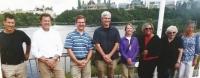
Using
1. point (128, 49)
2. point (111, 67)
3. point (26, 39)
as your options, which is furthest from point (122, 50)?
point (26, 39)

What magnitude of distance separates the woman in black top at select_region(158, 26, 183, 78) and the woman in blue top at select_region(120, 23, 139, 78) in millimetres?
481

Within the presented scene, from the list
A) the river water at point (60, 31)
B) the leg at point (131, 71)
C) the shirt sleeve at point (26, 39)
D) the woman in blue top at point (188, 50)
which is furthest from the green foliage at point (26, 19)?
the woman in blue top at point (188, 50)

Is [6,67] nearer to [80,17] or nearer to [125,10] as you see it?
[80,17]

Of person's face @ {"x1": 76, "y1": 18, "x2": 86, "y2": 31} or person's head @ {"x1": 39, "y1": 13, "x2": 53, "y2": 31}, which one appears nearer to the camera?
person's head @ {"x1": 39, "y1": 13, "x2": 53, "y2": 31}

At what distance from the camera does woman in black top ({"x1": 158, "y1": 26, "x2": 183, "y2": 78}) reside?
6070 millimetres

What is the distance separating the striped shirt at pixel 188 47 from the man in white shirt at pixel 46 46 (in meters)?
2.10

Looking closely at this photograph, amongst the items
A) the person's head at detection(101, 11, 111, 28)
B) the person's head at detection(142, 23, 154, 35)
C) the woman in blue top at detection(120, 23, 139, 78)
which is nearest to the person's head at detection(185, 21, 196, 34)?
the person's head at detection(142, 23, 154, 35)

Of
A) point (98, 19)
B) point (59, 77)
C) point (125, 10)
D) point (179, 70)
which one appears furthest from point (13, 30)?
point (179, 70)

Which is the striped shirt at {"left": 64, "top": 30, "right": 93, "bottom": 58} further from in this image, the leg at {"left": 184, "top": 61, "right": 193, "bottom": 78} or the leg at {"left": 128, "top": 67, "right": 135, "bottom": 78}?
the leg at {"left": 184, "top": 61, "right": 193, "bottom": 78}

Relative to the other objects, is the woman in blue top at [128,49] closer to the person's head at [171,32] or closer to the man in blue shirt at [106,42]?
the man in blue shirt at [106,42]

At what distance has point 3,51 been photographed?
5211mm

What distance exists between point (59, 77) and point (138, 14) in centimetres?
209

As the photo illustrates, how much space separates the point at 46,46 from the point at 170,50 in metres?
2.03

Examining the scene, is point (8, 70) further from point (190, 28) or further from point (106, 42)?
point (190, 28)
